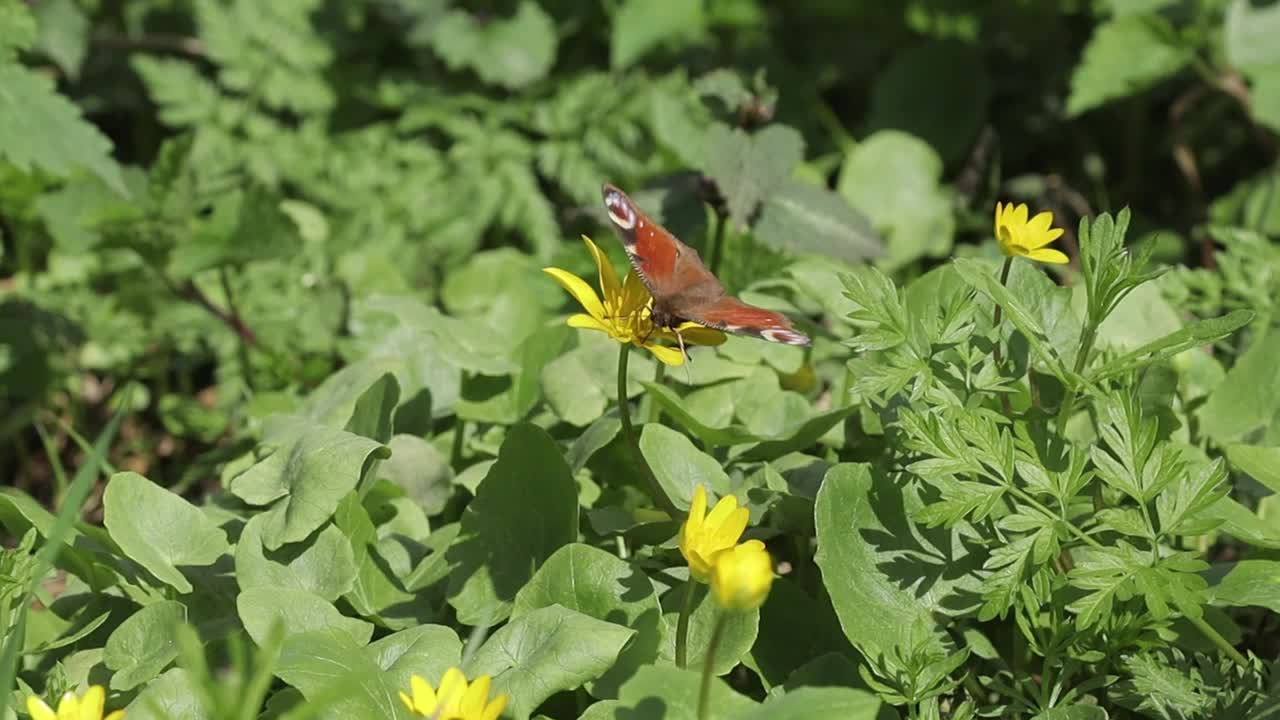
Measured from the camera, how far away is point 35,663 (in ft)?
6.75

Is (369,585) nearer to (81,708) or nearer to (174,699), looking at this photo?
(174,699)

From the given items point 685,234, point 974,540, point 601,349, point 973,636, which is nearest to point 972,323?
point 974,540

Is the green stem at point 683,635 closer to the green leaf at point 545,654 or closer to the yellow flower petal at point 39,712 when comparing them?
the green leaf at point 545,654

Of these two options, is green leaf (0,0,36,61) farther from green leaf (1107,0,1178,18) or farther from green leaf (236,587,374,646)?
green leaf (1107,0,1178,18)

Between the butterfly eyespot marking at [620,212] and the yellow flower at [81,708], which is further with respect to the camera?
the butterfly eyespot marking at [620,212]

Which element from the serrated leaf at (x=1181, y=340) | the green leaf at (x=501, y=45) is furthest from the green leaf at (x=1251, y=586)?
the green leaf at (x=501, y=45)

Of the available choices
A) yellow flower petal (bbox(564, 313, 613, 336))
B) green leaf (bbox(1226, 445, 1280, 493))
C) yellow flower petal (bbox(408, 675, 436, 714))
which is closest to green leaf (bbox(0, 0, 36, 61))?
yellow flower petal (bbox(564, 313, 613, 336))

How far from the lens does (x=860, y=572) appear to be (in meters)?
1.80

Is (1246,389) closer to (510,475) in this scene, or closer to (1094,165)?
(510,475)

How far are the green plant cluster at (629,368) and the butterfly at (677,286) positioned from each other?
0.55ft

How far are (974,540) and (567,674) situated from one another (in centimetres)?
60

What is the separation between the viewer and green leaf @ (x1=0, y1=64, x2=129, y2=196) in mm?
2574

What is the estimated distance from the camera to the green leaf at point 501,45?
3.76 metres

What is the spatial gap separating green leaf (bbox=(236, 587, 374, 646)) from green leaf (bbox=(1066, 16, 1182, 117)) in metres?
2.35
